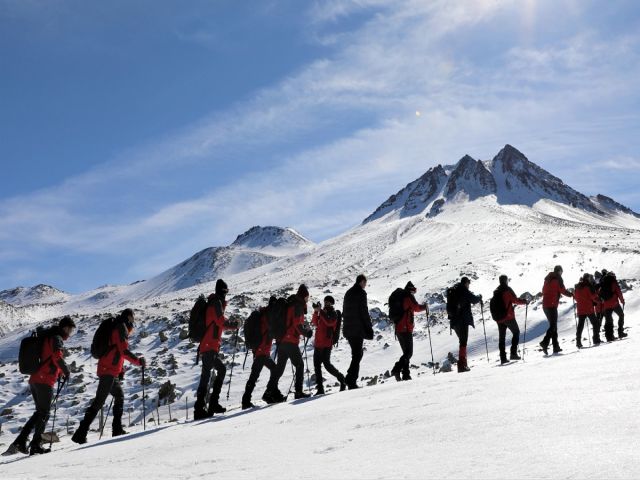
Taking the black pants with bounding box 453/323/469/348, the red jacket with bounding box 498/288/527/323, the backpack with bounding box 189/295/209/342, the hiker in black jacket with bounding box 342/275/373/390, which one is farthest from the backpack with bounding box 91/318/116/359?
the red jacket with bounding box 498/288/527/323

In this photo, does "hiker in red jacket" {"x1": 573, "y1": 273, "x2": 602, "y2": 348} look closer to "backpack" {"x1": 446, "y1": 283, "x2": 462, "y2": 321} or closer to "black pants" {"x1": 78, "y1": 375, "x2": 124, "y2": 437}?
"backpack" {"x1": 446, "y1": 283, "x2": 462, "y2": 321}

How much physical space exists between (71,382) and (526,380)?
19.2 meters

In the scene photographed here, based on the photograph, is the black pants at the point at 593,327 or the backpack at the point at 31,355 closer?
the backpack at the point at 31,355

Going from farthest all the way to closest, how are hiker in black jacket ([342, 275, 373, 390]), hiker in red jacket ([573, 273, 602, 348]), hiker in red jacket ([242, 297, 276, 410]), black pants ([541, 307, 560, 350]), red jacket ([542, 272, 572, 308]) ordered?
hiker in red jacket ([573, 273, 602, 348]), red jacket ([542, 272, 572, 308]), black pants ([541, 307, 560, 350]), hiker in black jacket ([342, 275, 373, 390]), hiker in red jacket ([242, 297, 276, 410])

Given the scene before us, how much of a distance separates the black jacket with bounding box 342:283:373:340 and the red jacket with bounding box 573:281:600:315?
638cm

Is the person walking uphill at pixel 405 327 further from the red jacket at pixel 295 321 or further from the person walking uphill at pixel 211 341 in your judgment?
the person walking uphill at pixel 211 341

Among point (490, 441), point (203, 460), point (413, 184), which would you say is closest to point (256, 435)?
point (203, 460)

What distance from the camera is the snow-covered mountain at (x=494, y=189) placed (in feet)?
411

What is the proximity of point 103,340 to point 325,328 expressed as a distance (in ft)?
14.0

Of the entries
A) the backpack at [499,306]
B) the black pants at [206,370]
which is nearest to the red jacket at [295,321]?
the black pants at [206,370]

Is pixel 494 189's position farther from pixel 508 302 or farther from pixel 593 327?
pixel 508 302

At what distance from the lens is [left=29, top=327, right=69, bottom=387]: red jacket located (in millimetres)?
8805

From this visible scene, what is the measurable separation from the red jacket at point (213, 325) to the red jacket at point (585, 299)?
9237 millimetres

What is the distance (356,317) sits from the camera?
36.8ft
